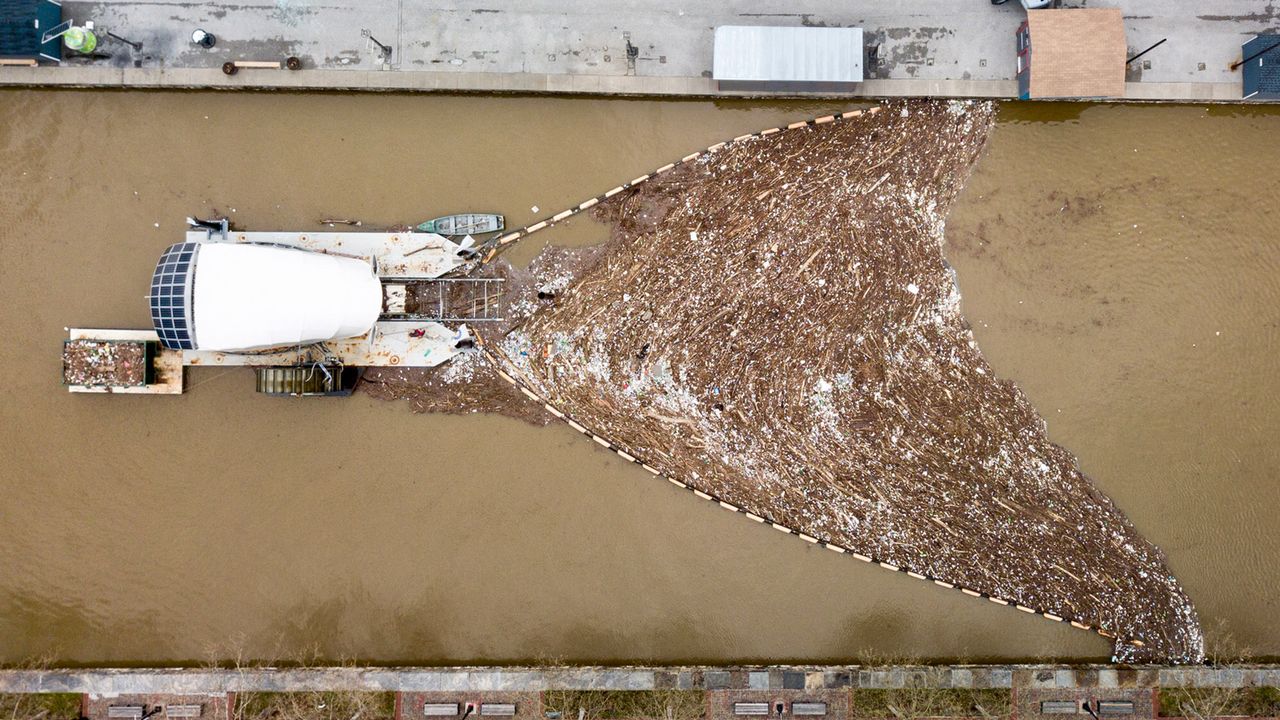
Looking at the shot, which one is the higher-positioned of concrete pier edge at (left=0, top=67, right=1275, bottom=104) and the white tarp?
concrete pier edge at (left=0, top=67, right=1275, bottom=104)

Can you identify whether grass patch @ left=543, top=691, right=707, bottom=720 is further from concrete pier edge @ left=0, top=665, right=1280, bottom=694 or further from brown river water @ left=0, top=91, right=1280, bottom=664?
brown river water @ left=0, top=91, right=1280, bottom=664

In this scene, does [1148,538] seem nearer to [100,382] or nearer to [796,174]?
[796,174]

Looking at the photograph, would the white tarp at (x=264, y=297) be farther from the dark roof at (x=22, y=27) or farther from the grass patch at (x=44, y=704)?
the grass patch at (x=44, y=704)

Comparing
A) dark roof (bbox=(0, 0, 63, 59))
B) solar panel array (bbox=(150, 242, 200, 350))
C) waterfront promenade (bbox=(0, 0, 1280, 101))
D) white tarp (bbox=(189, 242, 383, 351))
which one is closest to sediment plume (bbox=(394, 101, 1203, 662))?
waterfront promenade (bbox=(0, 0, 1280, 101))

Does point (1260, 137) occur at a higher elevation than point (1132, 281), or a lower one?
higher

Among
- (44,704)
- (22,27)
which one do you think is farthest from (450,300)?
(44,704)

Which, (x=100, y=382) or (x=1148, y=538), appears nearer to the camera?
(x=100, y=382)

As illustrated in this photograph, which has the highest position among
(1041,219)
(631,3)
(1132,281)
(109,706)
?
(631,3)

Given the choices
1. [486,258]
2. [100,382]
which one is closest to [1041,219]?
[486,258]
